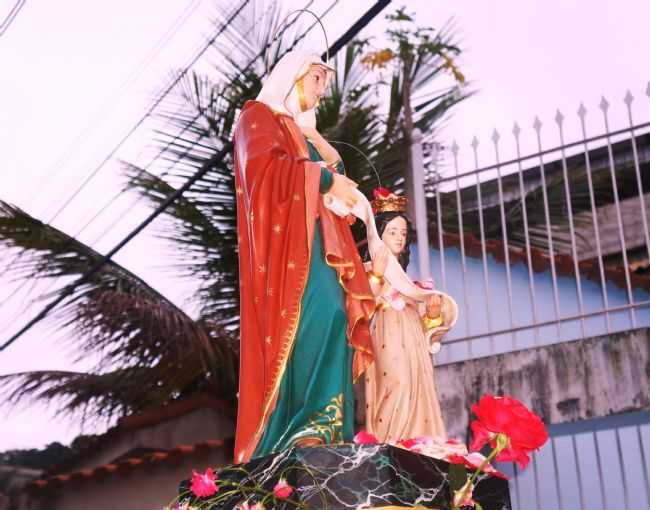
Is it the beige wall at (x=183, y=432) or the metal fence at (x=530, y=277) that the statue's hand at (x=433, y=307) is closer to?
the metal fence at (x=530, y=277)

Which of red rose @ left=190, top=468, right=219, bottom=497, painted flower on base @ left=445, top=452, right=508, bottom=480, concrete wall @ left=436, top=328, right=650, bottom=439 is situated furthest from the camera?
concrete wall @ left=436, top=328, right=650, bottom=439

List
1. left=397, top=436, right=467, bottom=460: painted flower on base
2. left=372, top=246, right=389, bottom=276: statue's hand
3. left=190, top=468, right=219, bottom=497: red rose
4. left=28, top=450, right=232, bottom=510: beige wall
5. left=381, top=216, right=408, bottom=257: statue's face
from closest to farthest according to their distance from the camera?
left=190, top=468, right=219, bottom=497: red rose, left=397, top=436, right=467, bottom=460: painted flower on base, left=372, top=246, right=389, bottom=276: statue's hand, left=381, top=216, right=408, bottom=257: statue's face, left=28, top=450, right=232, bottom=510: beige wall

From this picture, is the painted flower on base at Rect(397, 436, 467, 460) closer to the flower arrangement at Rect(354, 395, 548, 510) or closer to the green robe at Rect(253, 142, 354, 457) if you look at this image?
the green robe at Rect(253, 142, 354, 457)

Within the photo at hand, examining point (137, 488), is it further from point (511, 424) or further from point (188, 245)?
point (511, 424)

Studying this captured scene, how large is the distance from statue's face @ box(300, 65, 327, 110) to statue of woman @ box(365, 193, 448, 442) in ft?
1.68

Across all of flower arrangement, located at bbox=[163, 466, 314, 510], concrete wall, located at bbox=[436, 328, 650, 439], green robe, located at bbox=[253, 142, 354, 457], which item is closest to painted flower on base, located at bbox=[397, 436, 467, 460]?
green robe, located at bbox=[253, 142, 354, 457]

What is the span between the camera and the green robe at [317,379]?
13.4 ft

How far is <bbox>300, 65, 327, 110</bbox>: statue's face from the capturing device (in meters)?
4.88

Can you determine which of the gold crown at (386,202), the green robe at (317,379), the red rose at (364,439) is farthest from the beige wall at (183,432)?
the red rose at (364,439)

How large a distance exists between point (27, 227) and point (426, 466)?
260 inches

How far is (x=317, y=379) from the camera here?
421 cm

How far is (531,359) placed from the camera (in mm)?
6492

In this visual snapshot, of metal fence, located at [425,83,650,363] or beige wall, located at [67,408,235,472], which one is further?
beige wall, located at [67,408,235,472]

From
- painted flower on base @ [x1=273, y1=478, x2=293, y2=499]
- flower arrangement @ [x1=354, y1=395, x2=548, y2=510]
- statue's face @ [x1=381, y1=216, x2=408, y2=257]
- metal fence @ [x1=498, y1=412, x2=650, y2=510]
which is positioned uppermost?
statue's face @ [x1=381, y1=216, x2=408, y2=257]
